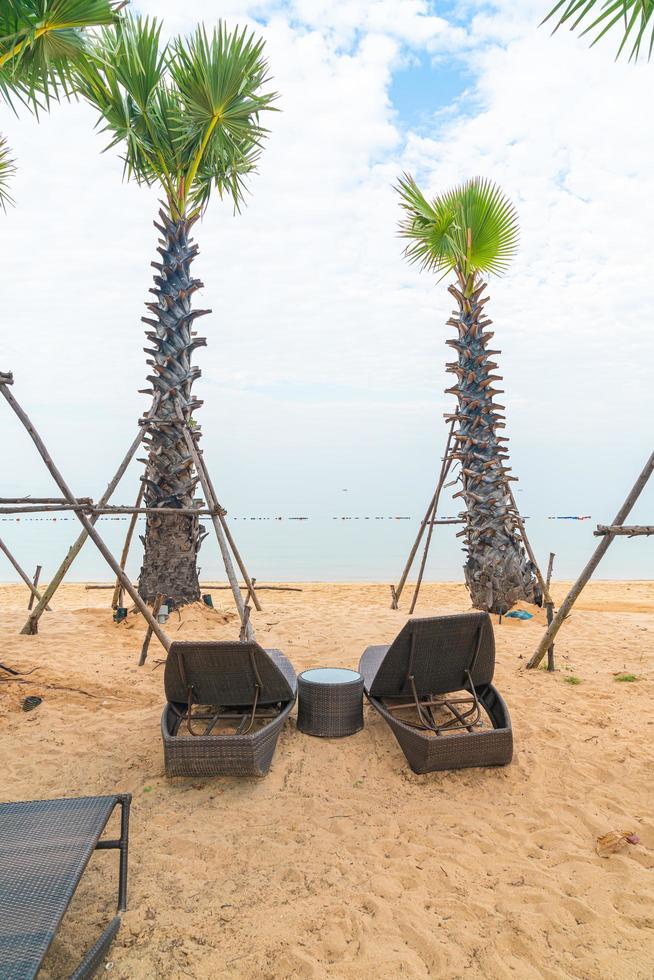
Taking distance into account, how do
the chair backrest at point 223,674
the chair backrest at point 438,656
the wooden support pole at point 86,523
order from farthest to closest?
the wooden support pole at point 86,523, the chair backrest at point 438,656, the chair backrest at point 223,674

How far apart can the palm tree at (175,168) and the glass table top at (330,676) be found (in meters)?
4.72

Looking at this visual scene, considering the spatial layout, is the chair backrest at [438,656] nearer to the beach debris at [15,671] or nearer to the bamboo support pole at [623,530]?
the bamboo support pole at [623,530]

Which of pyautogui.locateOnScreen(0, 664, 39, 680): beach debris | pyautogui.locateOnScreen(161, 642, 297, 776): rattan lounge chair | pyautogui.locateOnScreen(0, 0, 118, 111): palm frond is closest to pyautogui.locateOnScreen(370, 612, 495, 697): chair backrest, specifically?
pyautogui.locateOnScreen(161, 642, 297, 776): rattan lounge chair

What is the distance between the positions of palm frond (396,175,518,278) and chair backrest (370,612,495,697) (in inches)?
309

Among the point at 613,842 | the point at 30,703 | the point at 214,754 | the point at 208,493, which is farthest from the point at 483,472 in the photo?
the point at 30,703

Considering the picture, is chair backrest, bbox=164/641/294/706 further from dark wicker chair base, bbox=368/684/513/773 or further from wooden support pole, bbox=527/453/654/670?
wooden support pole, bbox=527/453/654/670

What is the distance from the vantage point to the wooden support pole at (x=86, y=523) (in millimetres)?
5711

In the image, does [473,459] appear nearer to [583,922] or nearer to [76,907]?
[583,922]

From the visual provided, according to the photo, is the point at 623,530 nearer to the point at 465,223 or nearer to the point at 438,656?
the point at 438,656

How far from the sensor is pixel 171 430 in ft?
29.0

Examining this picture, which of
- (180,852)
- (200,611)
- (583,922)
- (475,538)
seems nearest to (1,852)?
(180,852)

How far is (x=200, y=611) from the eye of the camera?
29.0 ft

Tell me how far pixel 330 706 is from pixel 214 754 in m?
1.04

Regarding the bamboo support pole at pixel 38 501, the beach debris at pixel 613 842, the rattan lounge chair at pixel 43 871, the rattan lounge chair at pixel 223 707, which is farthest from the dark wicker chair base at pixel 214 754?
the bamboo support pole at pixel 38 501
